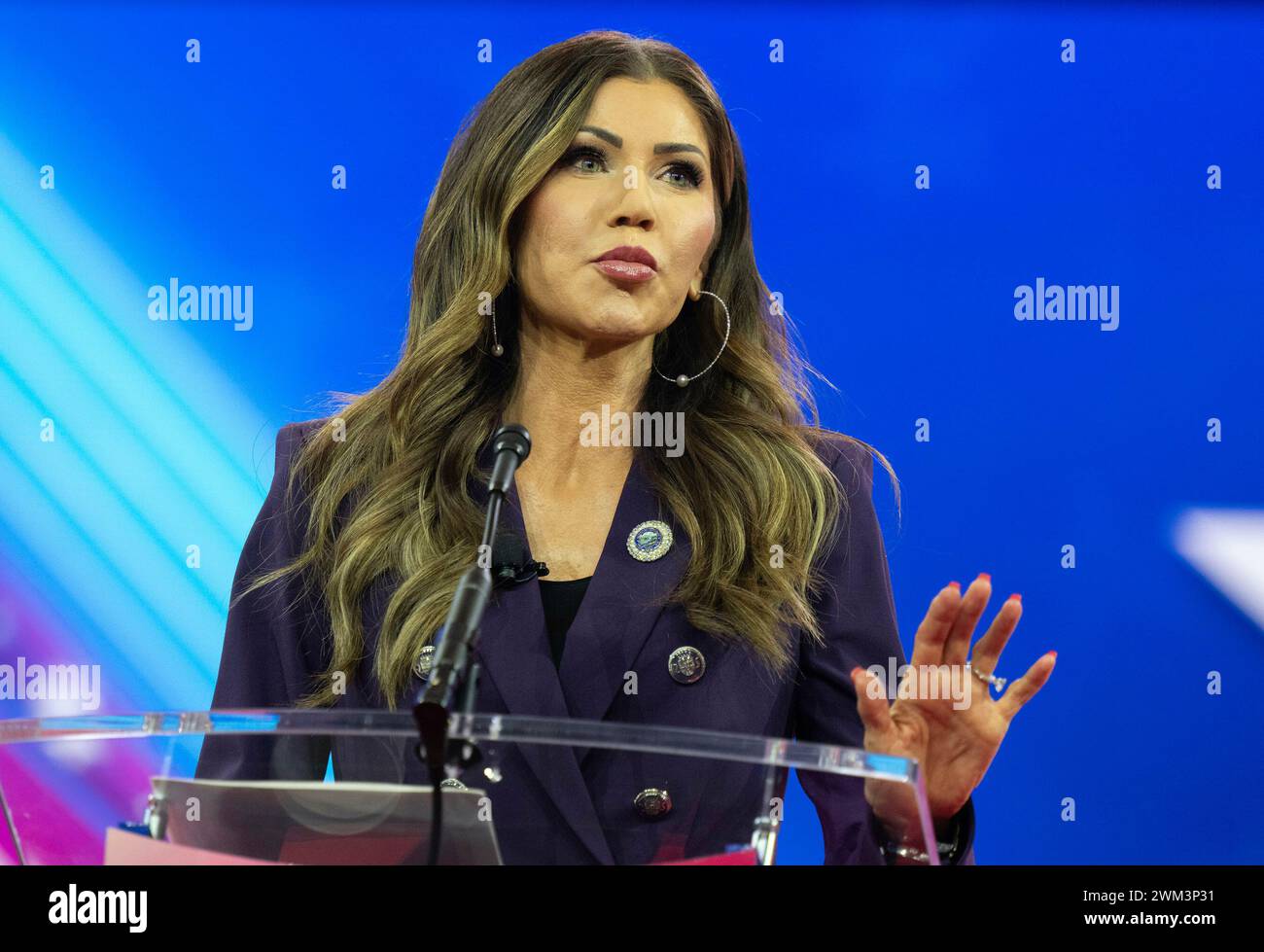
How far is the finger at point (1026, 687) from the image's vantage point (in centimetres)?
159

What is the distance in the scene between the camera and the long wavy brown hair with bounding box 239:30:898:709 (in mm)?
2127

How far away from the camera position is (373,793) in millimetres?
1247

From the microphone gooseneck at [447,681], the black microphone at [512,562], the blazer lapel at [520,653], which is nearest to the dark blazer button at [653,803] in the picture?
the microphone gooseneck at [447,681]

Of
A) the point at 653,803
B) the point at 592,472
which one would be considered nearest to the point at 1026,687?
the point at 653,803

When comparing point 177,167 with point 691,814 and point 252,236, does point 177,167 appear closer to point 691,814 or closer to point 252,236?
point 252,236

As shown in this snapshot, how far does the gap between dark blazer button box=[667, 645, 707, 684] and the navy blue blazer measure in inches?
0.5

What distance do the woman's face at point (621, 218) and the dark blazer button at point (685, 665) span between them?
0.52 metres

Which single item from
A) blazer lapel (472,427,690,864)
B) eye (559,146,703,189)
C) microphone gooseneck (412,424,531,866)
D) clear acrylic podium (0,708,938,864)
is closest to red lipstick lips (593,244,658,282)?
eye (559,146,703,189)

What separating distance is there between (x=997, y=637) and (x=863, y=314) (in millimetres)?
1667

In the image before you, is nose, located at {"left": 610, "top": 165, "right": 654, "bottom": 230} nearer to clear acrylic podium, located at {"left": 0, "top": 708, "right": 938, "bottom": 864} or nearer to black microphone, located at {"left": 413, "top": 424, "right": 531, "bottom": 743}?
black microphone, located at {"left": 413, "top": 424, "right": 531, "bottom": 743}

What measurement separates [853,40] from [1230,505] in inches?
49.4

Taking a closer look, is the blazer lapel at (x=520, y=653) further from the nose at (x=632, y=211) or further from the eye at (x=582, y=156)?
the eye at (x=582, y=156)

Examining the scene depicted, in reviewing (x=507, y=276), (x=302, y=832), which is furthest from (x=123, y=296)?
(x=302, y=832)

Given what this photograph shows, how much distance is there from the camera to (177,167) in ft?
10.6
